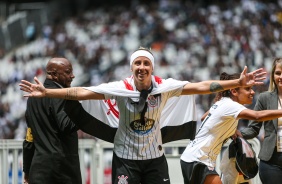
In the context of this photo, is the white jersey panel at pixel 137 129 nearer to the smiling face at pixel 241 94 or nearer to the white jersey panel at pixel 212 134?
the white jersey panel at pixel 212 134

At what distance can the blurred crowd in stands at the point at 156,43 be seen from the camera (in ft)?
79.0

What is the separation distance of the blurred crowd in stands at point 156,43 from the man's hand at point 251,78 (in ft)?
41.9

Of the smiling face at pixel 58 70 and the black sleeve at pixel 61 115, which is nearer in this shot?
the black sleeve at pixel 61 115

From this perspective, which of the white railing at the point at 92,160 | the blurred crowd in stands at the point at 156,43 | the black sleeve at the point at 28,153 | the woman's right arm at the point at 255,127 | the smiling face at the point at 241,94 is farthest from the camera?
the blurred crowd in stands at the point at 156,43

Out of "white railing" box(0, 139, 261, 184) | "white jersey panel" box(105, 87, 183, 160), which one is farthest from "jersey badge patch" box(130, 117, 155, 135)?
"white railing" box(0, 139, 261, 184)

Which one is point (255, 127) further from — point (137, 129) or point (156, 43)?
point (156, 43)

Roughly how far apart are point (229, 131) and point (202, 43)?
1912 cm

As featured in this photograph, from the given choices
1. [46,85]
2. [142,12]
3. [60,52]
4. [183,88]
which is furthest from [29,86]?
[142,12]

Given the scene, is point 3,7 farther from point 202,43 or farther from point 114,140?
point 114,140

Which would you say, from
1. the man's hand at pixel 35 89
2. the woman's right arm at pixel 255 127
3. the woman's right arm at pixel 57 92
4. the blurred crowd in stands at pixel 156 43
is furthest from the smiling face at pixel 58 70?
the blurred crowd in stands at pixel 156 43

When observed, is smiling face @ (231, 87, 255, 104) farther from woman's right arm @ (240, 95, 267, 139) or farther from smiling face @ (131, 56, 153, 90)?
smiling face @ (131, 56, 153, 90)

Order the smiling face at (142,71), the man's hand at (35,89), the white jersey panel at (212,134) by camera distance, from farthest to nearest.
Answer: the white jersey panel at (212,134), the smiling face at (142,71), the man's hand at (35,89)

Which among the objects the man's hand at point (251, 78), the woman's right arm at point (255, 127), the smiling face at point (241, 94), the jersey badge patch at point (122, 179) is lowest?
the jersey badge patch at point (122, 179)

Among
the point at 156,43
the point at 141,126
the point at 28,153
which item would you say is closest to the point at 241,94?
the point at 141,126
